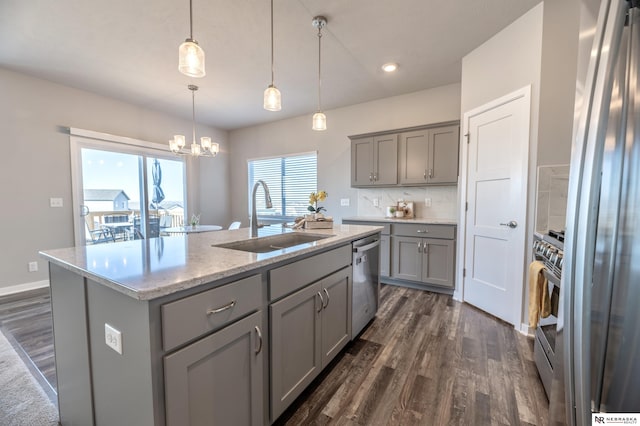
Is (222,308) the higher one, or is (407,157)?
(407,157)

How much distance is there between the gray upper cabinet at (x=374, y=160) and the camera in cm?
371

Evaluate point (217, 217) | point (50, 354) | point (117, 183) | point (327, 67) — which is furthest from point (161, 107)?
point (50, 354)

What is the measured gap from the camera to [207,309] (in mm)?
957

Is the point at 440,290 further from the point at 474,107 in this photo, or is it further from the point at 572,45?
the point at 572,45

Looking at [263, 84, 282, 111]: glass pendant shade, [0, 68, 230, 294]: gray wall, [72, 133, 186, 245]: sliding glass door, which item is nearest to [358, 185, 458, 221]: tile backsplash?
[263, 84, 282, 111]: glass pendant shade

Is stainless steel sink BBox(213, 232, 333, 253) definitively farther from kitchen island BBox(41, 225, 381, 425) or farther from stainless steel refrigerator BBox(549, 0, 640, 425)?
stainless steel refrigerator BBox(549, 0, 640, 425)

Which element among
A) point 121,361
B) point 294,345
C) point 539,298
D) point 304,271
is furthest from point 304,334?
point 539,298

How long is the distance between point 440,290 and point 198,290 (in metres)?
3.22

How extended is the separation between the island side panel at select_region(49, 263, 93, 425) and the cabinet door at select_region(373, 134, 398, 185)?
3424 millimetres

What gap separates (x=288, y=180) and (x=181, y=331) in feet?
14.7

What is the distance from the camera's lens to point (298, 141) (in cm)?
503

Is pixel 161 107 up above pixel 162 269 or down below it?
above

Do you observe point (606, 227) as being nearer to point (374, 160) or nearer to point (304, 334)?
point (304, 334)

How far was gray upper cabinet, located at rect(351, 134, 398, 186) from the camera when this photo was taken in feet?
12.2
